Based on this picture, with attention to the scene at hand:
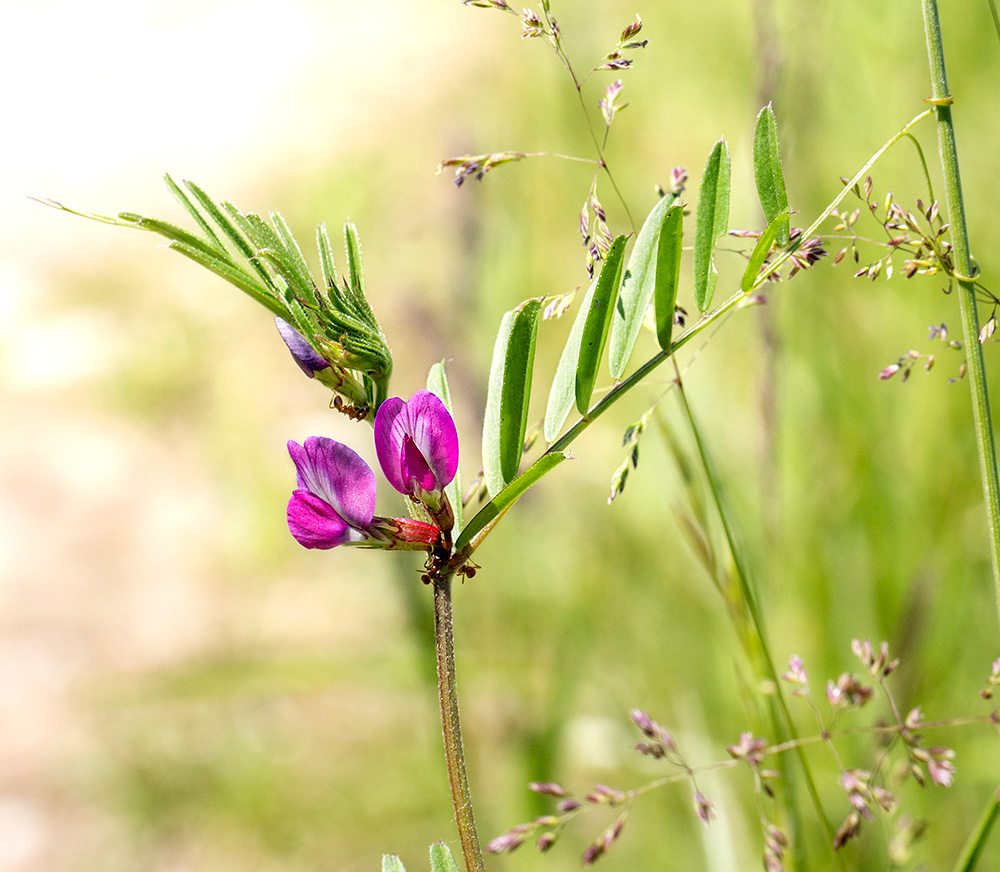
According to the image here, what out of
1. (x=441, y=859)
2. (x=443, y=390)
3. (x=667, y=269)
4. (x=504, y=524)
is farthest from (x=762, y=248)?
(x=504, y=524)

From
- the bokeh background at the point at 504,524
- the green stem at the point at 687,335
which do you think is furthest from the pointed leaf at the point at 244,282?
the bokeh background at the point at 504,524

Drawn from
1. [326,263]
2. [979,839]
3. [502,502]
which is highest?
[326,263]

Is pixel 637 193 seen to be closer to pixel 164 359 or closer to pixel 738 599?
pixel 738 599

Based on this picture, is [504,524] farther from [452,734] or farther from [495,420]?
[452,734]

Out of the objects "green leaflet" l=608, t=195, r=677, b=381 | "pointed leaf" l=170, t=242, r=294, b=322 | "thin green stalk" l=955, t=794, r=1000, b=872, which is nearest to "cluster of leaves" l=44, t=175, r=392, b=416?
"pointed leaf" l=170, t=242, r=294, b=322

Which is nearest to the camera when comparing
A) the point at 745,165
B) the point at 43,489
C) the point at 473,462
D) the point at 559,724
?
the point at 559,724

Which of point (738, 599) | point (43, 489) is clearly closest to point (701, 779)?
A: point (738, 599)

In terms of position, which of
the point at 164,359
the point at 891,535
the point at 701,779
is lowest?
the point at 701,779
